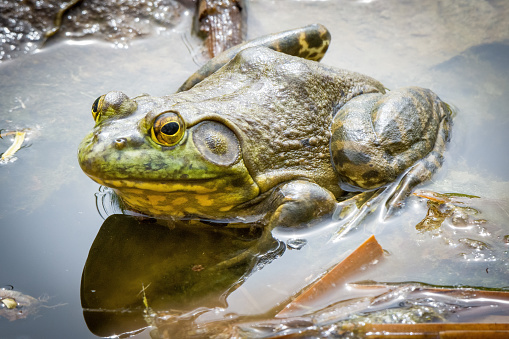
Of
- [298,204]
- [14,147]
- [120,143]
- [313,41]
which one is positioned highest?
[313,41]

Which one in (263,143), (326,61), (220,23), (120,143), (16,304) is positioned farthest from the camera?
(220,23)

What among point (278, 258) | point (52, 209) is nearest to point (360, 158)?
point (278, 258)

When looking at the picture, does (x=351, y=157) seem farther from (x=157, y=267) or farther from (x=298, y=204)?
(x=157, y=267)

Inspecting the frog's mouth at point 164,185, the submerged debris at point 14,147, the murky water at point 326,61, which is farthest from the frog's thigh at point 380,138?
the submerged debris at point 14,147

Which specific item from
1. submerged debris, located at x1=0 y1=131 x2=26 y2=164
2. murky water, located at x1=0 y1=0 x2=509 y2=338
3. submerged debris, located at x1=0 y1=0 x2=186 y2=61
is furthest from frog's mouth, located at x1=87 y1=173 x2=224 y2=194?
submerged debris, located at x1=0 y1=0 x2=186 y2=61

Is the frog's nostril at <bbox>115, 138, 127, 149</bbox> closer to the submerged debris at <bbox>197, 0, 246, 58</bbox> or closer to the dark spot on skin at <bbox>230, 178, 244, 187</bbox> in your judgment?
the dark spot on skin at <bbox>230, 178, 244, 187</bbox>

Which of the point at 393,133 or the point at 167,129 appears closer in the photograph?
the point at 167,129

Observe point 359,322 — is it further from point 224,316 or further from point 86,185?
point 86,185

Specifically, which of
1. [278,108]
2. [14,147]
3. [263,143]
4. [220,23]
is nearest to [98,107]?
[263,143]
